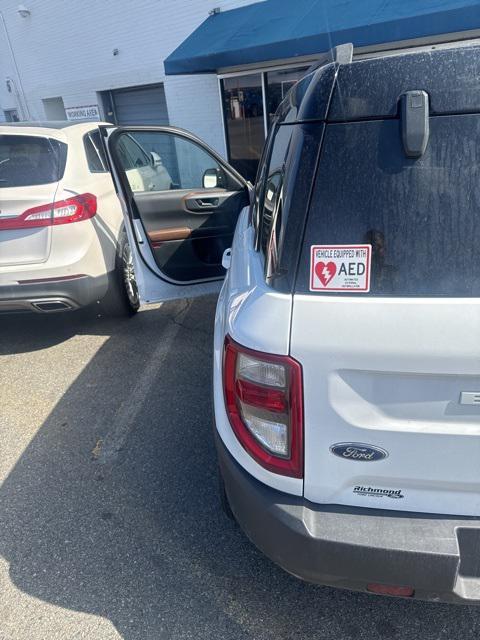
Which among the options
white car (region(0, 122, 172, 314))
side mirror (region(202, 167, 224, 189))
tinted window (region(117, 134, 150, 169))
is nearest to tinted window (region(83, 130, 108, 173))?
white car (region(0, 122, 172, 314))

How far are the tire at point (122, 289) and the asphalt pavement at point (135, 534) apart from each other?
0.72 metres

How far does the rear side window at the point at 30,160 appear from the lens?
11.6 feet

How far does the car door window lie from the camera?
402 centimetres

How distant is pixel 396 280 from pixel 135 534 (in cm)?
176

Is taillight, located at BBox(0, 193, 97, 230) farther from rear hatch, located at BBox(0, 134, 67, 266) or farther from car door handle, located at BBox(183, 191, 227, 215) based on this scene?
car door handle, located at BBox(183, 191, 227, 215)

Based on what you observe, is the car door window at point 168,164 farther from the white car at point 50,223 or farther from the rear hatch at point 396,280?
Result: the rear hatch at point 396,280

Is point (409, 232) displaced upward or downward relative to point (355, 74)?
downward

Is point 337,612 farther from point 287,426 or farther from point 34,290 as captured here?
point 34,290

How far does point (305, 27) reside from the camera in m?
6.35

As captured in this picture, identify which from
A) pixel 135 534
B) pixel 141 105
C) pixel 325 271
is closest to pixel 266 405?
pixel 325 271

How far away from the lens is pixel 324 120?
1242 millimetres

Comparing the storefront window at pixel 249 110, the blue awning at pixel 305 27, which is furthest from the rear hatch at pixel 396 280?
the storefront window at pixel 249 110

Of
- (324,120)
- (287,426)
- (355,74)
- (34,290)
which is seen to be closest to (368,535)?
(287,426)

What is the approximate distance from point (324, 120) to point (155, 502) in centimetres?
200
